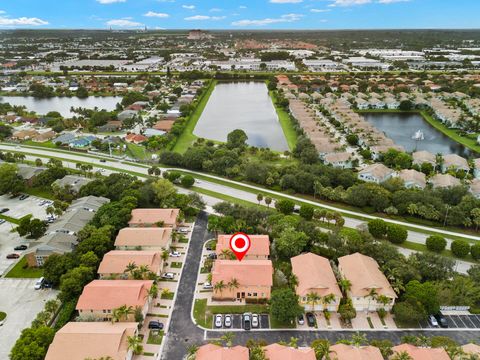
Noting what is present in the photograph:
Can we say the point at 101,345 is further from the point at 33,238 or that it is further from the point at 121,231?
the point at 33,238

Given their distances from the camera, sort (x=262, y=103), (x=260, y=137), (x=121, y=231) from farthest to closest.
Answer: (x=262, y=103)
(x=260, y=137)
(x=121, y=231)

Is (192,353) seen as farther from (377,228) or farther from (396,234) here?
(396,234)

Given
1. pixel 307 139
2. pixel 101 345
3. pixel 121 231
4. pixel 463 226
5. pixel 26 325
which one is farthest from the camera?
pixel 307 139

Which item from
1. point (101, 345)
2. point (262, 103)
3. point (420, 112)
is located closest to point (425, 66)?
point (420, 112)

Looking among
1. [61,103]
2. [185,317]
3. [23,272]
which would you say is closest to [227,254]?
[185,317]

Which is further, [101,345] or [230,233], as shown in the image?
[230,233]

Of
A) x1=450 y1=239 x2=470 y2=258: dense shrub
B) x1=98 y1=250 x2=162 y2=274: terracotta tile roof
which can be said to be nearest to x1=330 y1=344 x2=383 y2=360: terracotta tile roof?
x1=98 y1=250 x2=162 y2=274: terracotta tile roof
